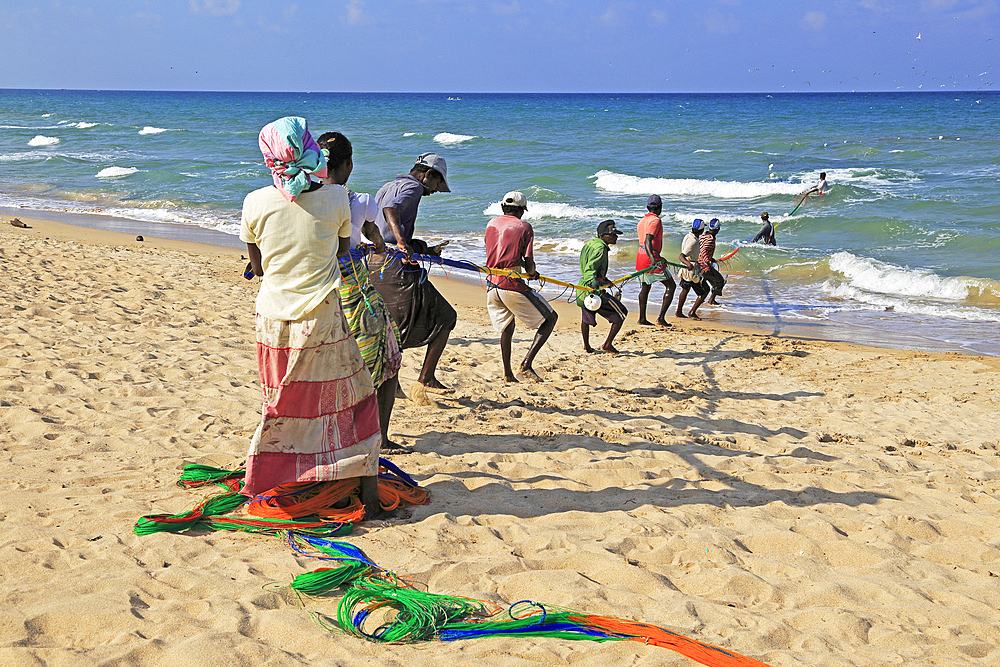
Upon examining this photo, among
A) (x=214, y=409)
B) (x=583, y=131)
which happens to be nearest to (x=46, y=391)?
(x=214, y=409)

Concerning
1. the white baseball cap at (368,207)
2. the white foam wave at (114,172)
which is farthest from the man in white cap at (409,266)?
the white foam wave at (114,172)

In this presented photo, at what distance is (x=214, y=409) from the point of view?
204 inches

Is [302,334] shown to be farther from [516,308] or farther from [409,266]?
[516,308]

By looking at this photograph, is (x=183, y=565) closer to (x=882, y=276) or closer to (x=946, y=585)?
(x=946, y=585)

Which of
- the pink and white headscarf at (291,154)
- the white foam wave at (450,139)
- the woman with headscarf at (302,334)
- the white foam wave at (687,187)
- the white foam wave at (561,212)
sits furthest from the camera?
the white foam wave at (450,139)

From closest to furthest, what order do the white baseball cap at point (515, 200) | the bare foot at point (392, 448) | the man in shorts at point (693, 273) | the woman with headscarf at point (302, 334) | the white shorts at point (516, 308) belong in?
the woman with headscarf at point (302, 334), the bare foot at point (392, 448), the white baseball cap at point (515, 200), the white shorts at point (516, 308), the man in shorts at point (693, 273)

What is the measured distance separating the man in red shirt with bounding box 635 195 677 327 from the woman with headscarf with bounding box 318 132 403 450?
16.4 ft

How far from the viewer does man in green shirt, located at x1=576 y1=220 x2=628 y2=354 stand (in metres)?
7.77

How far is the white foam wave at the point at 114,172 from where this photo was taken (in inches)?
966

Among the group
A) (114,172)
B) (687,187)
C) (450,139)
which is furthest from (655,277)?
(450,139)

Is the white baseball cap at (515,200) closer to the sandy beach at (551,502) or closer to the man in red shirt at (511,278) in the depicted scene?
the man in red shirt at (511,278)

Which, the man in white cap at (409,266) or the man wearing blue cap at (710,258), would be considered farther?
the man wearing blue cap at (710,258)

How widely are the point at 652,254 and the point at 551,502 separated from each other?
17.9 feet

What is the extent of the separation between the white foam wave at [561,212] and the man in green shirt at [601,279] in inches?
411
